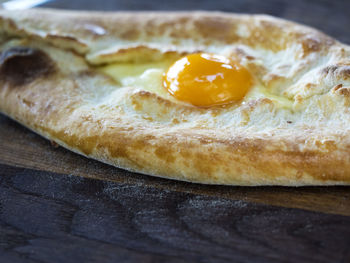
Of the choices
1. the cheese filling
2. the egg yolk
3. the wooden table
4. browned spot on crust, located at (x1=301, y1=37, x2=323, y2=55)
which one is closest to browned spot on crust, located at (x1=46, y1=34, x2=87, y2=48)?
the cheese filling

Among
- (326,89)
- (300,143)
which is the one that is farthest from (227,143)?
(326,89)

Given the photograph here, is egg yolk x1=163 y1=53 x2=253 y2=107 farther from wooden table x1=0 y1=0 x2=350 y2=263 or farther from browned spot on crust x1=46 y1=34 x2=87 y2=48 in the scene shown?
browned spot on crust x1=46 y1=34 x2=87 y2=48

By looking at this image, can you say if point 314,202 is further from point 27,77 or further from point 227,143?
point 27,77

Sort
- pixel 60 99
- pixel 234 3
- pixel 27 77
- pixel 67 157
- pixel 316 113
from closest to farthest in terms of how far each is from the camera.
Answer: pixel 316 113 → pixel 67 157 → pixel 60 99 → pixel 27 77 → pixel 234 3

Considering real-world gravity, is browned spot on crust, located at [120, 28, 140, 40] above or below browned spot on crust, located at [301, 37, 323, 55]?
below

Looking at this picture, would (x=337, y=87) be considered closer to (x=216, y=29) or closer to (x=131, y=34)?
(x=216, y=29)

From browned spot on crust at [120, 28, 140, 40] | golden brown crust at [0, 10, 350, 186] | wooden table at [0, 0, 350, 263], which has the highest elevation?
browned spot on crust at [120, 28, 140, 40]
